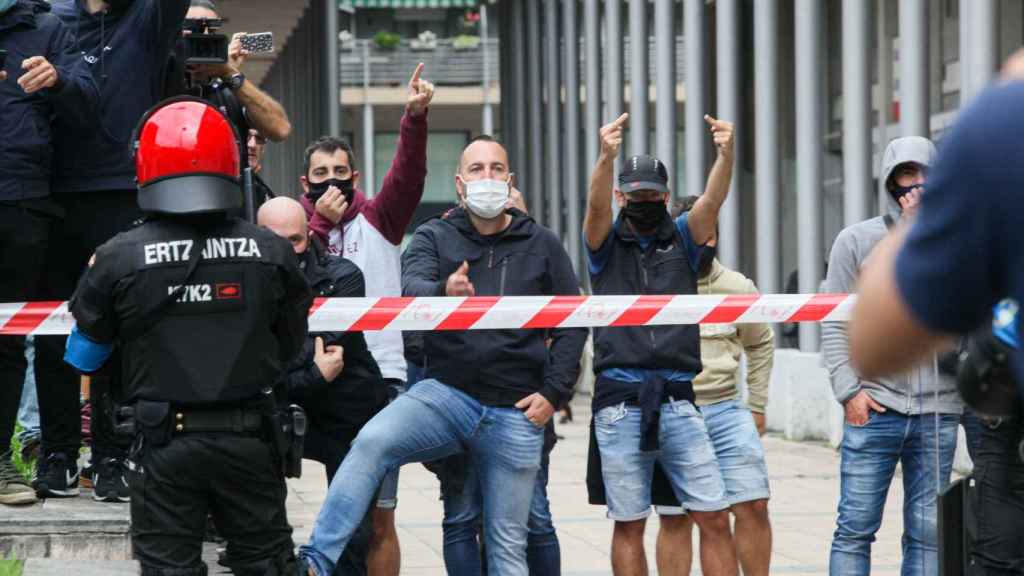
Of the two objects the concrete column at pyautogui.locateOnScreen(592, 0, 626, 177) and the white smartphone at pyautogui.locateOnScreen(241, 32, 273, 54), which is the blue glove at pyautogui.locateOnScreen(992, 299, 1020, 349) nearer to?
the white smartphone at pyautogui.locateOnScreen(241, 32, 273, 54)

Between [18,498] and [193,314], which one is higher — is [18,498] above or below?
below

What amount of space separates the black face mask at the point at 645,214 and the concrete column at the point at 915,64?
7.86 m

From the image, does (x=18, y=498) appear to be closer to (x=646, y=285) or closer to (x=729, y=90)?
(x=646, y=285)

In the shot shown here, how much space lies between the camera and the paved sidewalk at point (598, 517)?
902cm

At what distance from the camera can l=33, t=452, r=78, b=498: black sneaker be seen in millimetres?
6730

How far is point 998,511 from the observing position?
18.2 ft

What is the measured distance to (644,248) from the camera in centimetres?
678

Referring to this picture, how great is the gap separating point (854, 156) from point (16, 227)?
10511 millimetres

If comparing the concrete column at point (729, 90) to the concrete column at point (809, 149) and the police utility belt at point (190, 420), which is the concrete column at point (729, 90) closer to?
the concrete column at point (809, 149)

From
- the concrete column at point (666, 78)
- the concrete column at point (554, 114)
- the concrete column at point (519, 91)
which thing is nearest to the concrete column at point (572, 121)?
the concrete column at point (554, 114)

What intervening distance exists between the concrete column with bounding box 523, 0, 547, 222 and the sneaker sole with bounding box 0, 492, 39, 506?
867 inches

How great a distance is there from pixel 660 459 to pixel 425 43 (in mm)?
54932

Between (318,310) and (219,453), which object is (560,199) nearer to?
(318,310)

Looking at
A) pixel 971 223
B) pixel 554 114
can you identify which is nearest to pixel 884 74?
pixel 554 114
